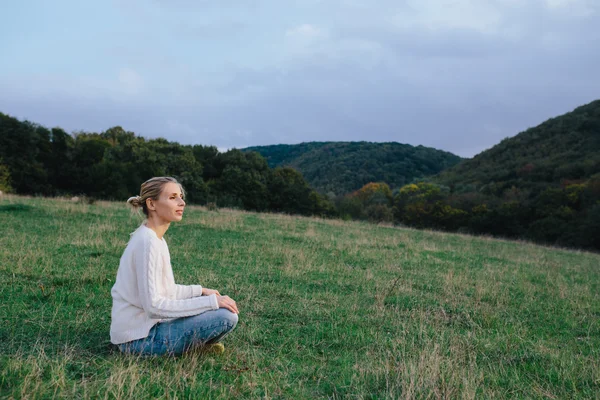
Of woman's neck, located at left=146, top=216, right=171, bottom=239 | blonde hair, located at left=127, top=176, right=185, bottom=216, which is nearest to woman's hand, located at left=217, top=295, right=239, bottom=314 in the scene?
woman's neck, located at left=146, top=216, right=171, bottom=239

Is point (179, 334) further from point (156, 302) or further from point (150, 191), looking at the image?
point (150, 191)

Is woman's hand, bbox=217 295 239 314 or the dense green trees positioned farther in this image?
the dense green trees

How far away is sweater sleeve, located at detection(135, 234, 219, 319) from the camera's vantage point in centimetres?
381

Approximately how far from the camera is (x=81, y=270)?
25.3 ft

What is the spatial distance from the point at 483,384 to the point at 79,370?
3603 mm

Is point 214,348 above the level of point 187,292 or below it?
below

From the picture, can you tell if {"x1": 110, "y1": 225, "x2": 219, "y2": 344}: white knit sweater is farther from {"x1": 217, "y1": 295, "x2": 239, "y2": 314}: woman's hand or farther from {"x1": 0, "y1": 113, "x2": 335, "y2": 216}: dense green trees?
{"x1": 0, "y1": 113, "x2": 335, "y2": 216}: dense green trees

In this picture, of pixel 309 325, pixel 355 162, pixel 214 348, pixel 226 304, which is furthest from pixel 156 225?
pixel 355 162

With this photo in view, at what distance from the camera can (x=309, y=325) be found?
19.2ft

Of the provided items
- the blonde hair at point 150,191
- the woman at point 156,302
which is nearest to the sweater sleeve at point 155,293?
the woman at point 156,302

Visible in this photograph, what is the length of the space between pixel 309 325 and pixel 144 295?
263 cm

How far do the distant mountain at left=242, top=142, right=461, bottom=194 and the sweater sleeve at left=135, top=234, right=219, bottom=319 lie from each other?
6690 cm

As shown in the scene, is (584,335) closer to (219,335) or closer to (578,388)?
(578,388)

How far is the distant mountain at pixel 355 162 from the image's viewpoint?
77000 mm
